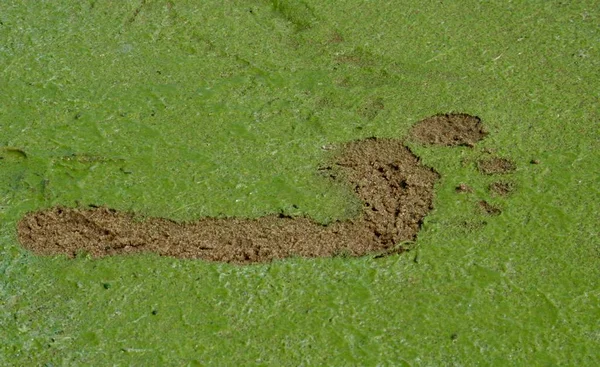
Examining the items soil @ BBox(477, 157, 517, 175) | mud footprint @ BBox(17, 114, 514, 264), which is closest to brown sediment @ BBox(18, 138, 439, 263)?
mud footprint @ BBox(17, 114, 514, 264)

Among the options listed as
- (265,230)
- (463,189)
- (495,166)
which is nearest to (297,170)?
(265,230)

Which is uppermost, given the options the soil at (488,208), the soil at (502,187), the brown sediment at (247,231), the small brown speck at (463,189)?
the soil at (502,187)

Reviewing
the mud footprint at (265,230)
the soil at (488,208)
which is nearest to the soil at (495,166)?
the mud footprint at (265,230)

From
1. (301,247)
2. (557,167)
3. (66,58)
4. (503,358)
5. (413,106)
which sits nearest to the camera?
(503,358)

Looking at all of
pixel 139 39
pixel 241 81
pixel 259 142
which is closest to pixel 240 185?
pixel 259 142

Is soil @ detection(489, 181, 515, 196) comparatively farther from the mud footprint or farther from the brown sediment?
the brown sediment

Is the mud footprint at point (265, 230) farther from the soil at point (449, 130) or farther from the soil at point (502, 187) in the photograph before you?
the soil at point (449, 130)

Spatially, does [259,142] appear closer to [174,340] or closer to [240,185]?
[240,185]
